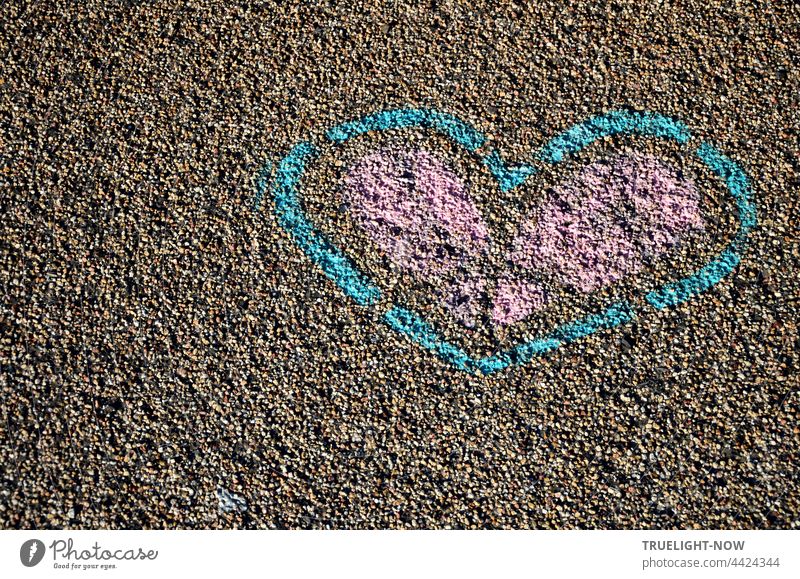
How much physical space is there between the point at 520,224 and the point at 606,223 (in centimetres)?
32

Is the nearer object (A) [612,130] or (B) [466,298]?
(B) [466,298]

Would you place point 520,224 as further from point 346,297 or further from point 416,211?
point 346,297

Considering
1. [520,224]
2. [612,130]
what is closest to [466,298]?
[520,224]

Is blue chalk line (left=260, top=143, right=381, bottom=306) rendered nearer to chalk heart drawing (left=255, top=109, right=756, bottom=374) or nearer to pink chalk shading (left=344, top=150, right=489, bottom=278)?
chalk heart drawing (left=255, top=109, right=756, bottom=374)

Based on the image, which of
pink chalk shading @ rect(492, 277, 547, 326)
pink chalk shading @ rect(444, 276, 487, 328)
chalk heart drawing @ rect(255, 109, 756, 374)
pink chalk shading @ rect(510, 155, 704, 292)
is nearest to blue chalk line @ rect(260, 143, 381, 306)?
chalk heart drawing @ rect(255, 109, 756, 374)

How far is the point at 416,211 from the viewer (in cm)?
289

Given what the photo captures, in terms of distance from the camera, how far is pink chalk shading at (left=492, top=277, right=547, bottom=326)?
281 cm

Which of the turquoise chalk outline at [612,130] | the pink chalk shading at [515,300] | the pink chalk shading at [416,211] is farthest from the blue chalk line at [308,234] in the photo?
the turquoise chalk outline at [612,130]

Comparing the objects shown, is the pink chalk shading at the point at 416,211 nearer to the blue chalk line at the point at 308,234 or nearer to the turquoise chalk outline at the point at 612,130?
the blue chalk line at the point at 308,234

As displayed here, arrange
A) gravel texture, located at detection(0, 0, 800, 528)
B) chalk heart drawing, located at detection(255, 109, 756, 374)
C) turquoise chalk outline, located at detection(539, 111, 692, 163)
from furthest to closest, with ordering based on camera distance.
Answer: turquoise chalk outline, located at detection(539, 111, 692, 163)
chalk heart drawing, located at detection(255, 109, 756, 374)
gravel texture, located at detection(0, 0, 800, 528)

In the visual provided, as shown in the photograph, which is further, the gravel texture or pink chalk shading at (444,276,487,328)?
pink chalk shading at (444,276,487,328)

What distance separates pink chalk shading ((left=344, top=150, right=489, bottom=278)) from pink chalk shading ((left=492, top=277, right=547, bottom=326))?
0.57ft
